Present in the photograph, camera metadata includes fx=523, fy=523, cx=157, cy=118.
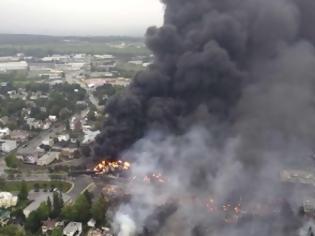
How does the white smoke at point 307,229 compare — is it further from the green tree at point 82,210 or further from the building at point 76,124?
the building at point 76,124

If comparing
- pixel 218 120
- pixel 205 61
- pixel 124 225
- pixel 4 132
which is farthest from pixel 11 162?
pixel 124 225

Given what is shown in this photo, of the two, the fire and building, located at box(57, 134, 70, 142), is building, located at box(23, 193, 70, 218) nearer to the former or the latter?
the fire

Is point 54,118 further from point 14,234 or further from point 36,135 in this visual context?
point 14,234

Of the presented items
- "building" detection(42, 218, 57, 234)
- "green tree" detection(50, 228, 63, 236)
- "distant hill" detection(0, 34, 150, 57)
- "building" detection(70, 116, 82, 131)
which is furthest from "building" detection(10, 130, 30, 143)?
"distant hill" detection(0, 34, 150, 57)

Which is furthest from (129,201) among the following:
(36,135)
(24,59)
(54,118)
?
(24,59)

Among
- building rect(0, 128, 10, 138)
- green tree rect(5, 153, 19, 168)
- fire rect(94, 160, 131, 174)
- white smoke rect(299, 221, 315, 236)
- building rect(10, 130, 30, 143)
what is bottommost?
building rect(10, 130, 30, 143)

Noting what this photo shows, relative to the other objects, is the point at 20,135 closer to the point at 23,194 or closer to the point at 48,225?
the point at 23,194

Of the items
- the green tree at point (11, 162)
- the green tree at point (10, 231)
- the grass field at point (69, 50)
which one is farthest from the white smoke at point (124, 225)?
the grass field at point (69, 50)
